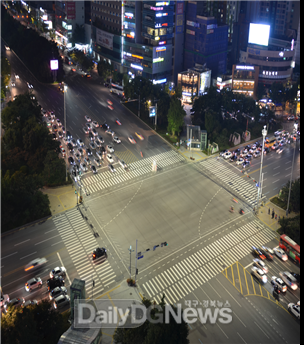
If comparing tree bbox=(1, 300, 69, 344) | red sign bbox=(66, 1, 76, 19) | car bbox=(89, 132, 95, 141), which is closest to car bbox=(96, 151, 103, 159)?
car bbox=(89, 132, 95, 141)

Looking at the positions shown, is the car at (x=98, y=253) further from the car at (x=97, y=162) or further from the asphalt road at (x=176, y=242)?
the car at (x=97, y=162)

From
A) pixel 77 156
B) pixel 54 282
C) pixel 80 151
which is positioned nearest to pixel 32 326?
pixel 54 282

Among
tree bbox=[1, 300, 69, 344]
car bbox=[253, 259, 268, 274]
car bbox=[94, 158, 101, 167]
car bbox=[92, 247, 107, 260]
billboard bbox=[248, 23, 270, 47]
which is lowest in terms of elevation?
car bbox=[253, 259, 268, 274]

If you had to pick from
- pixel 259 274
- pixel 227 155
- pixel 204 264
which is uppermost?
pixel 227 155

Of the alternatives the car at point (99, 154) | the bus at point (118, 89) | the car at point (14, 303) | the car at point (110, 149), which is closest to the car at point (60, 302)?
the car at point (14, 303)

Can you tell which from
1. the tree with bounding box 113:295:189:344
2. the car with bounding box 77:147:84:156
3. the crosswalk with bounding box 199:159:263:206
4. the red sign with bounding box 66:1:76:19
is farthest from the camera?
the red sign with bounding box 66:1:76:19

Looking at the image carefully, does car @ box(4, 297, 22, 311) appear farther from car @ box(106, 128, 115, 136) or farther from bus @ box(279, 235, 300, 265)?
car @ box(106, 128, 115, 136)

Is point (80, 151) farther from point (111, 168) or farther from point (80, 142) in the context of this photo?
point (111, 168)
